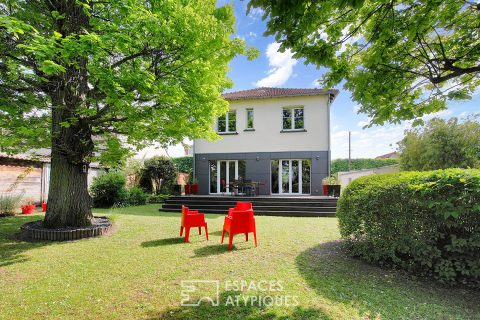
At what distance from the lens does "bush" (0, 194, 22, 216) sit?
31.8 ft

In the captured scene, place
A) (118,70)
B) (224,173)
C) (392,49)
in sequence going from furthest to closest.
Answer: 1. (224,173)
2. (118,70)
3. (392,49)

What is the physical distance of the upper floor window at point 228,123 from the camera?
1584cm

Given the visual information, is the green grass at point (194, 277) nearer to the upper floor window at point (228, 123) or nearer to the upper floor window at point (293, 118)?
the upper floor window at point (293, 118)

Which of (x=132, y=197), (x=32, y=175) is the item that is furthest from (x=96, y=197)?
(x=32, y=175)

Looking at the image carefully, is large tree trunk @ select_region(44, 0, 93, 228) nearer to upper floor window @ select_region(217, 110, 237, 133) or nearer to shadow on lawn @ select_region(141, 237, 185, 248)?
shadow on lawn @ select_region(141, 237, 185, 248)

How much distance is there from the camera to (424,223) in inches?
147

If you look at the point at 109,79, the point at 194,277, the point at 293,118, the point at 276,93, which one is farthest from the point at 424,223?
the point at 276,93

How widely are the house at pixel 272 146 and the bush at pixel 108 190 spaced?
466 centimetres

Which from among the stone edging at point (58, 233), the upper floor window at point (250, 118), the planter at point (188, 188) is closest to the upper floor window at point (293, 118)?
the upper floor window at point (250, 118)

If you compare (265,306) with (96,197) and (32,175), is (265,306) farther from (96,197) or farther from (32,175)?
(32,175)

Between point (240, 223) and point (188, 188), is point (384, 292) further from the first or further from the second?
point (188, 188)

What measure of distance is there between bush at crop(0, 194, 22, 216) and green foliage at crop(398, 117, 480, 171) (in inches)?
889

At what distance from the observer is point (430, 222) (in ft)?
12.1

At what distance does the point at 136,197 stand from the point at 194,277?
37.6 feet
